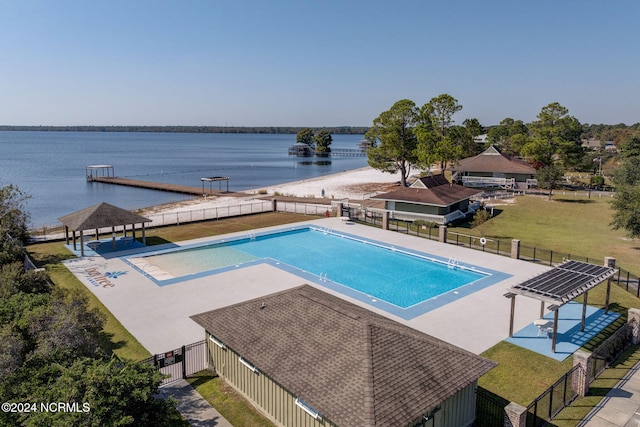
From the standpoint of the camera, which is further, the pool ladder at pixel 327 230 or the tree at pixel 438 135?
the tree at pixel 438 135

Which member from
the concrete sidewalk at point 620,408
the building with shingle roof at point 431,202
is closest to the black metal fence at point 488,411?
the concrete sidewalk at point 620,408

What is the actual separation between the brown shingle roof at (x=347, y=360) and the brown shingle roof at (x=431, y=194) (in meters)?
26.2

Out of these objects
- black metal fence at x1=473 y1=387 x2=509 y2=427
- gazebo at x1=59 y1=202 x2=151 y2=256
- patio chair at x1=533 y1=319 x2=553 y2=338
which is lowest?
black metal fence at x1=473 y1=387 x2=509 y2=427

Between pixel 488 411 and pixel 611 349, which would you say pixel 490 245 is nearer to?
pixel 611 349

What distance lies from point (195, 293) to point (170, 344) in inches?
213

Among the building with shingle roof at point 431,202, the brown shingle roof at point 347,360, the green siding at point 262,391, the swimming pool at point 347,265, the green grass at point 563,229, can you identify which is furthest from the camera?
the building with shingle roof at point 431,202

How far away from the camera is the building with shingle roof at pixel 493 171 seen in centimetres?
5831

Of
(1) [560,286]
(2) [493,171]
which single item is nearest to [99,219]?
(1) [560,286]

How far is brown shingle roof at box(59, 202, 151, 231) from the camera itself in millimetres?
26828

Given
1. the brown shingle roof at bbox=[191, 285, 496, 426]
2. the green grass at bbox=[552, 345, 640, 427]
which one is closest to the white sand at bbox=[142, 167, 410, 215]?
the brown shingle roof at bbox=[191, 285, 496, 426]

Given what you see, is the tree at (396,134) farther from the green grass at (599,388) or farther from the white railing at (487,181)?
the green grass at (599,388)

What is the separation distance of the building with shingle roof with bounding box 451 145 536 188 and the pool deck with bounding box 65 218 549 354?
33663mm

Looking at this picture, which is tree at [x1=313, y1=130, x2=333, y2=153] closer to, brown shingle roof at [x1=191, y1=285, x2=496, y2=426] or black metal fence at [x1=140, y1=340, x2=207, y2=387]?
black metal fence at [x1=140, y1=340, x2=207, y2=387]

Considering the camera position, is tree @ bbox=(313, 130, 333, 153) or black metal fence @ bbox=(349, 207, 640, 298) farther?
tree @ bbox=(313, 130, 333, 153)
